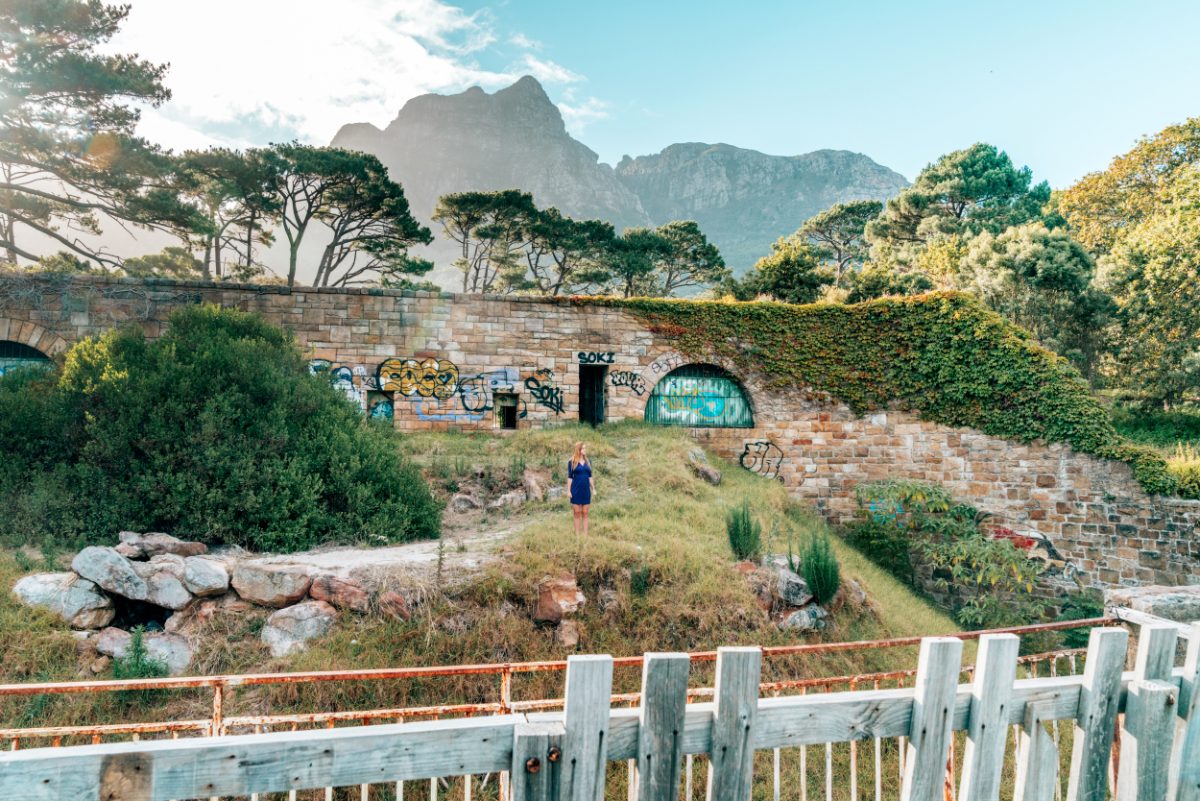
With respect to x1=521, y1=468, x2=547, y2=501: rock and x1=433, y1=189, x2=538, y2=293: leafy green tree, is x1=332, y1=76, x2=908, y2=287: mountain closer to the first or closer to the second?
x1=433, y1=189, x2=538, y2=293: leafy green tree

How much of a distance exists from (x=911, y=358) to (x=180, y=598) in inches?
581

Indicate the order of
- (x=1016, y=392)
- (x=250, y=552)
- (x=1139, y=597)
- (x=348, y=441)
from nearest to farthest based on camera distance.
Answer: (x=1139, y=597) < (x=250, y=552) < (x=348, y=441) < (x=1016, y=392)

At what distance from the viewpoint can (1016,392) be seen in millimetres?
13930

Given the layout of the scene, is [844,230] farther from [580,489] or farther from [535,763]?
[535,763]

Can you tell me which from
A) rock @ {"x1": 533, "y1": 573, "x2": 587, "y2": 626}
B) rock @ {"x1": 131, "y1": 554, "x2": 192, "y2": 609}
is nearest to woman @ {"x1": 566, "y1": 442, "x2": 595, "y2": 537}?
rock @ {"x1": 533, "y1": 573, "x2": 587, "y2": 626}

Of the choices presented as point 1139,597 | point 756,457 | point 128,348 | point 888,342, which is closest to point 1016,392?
point 888,342

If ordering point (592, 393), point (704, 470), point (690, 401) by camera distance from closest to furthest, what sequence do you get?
point (704, 470) < point (690, 401) < point (592, 393)

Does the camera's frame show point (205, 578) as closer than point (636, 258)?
Yes

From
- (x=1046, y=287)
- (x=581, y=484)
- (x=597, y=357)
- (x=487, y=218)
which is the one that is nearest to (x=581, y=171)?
(x=487, y=218)

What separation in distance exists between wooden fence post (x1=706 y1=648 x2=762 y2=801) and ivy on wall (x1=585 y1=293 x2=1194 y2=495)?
13587 millimetres

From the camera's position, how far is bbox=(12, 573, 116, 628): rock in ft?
17.4

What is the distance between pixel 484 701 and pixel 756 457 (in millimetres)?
10813

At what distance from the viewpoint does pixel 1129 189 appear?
24438mm

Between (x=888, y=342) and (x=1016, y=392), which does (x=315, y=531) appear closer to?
(x=888, y=342)
